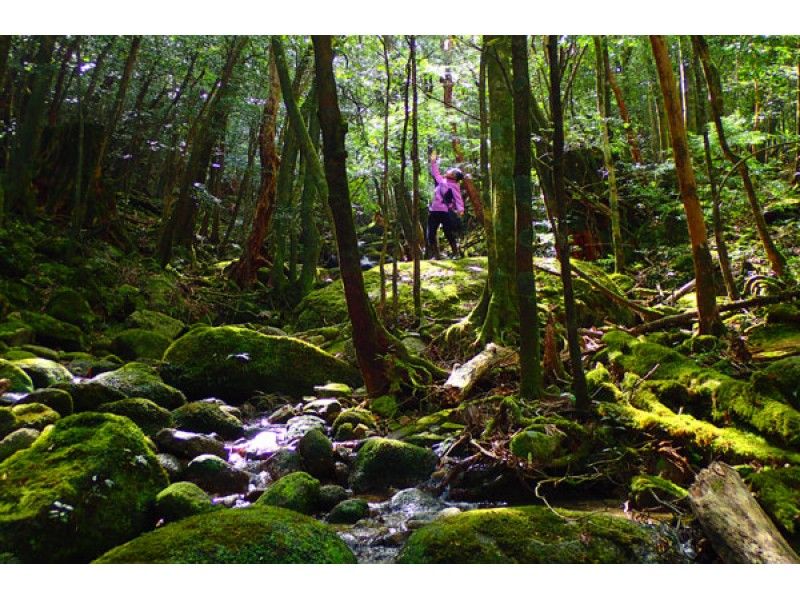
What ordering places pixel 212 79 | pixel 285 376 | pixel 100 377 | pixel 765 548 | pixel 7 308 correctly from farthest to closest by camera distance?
pixel 212 79
pixel 7 308
pixel 285 376
pixel 100 377
pixel 765 548

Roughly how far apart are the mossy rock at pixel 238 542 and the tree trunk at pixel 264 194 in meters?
9.02

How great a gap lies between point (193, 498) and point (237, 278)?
865cm

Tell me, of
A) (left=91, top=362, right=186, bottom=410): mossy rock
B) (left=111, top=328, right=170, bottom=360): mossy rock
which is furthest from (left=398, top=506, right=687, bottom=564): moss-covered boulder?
(left=111, top=328, right=170, bottom=360): mossy rock

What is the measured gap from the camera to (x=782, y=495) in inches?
116

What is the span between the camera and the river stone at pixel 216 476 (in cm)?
391

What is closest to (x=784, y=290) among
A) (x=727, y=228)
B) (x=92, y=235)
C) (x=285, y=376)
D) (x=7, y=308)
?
(x=727, y=228)

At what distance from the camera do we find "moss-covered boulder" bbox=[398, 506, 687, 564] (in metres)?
2.65

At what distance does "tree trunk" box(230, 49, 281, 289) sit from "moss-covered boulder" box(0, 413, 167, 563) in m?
8.26

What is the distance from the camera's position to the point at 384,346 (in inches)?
221

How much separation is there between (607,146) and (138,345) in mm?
6554

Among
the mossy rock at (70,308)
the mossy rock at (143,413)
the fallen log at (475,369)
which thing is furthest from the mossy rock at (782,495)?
the mossy rock at (70,308)

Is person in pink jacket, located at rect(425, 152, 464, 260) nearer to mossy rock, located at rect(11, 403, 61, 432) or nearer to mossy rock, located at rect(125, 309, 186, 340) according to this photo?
mossy rock, located at rect(125, 309, 186, 340)

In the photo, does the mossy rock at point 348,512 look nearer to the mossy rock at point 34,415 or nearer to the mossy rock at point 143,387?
the mossy rock at point 34,415
